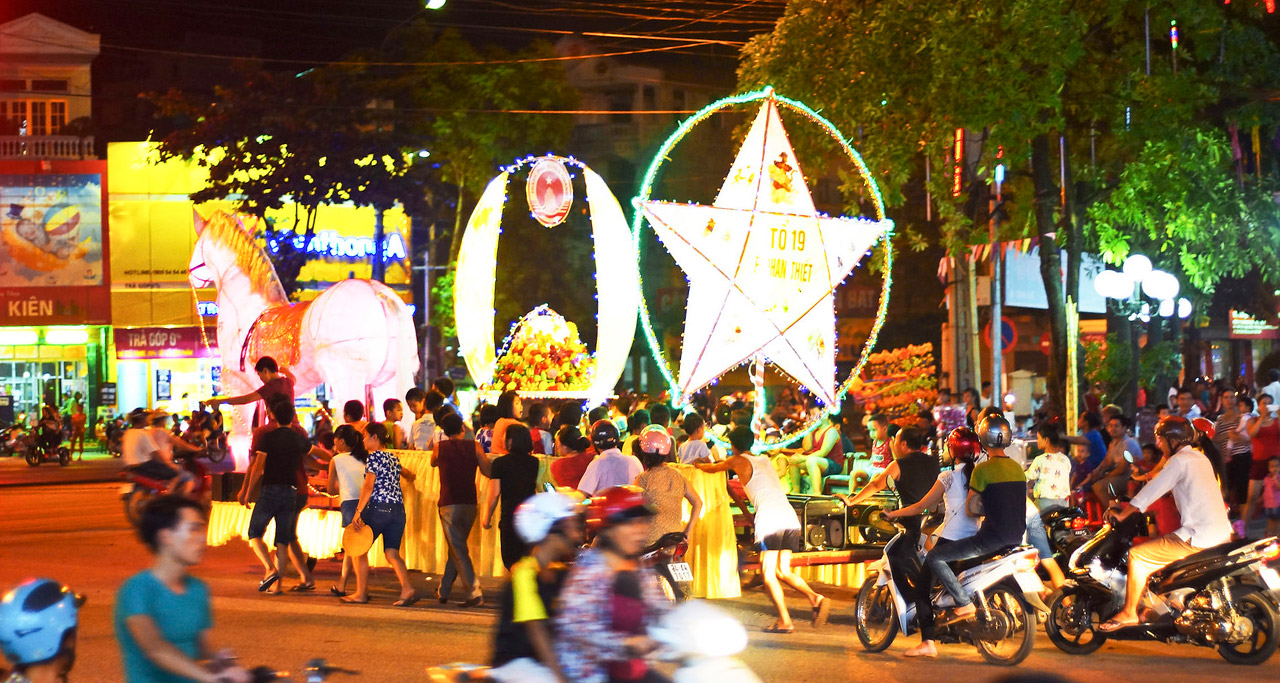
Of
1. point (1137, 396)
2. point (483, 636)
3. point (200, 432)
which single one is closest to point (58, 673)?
point (483, 636)

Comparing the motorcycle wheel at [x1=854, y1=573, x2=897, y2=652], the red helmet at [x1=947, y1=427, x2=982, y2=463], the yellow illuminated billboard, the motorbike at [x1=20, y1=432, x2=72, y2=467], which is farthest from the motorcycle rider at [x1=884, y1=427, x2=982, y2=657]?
the yellow illuminated billboard

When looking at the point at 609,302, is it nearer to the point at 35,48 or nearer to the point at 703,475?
the point at 703,475

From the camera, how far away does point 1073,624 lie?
388 inches

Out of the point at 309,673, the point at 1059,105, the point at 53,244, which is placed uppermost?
the point at 53,244

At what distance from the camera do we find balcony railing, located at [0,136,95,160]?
3938cm

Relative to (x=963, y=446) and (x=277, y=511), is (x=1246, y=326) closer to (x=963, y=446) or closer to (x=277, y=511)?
(x=963, y=446)

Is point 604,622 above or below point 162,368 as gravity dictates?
below

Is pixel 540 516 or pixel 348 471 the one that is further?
pixel 348 471

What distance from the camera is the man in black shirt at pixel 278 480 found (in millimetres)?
12617

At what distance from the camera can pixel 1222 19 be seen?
1803cm

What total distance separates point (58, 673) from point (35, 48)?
39772 millimetres

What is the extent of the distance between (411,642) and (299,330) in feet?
38.3

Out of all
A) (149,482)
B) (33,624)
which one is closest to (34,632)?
(33,624)

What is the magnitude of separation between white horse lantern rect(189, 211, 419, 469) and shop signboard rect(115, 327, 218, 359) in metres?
16.8
